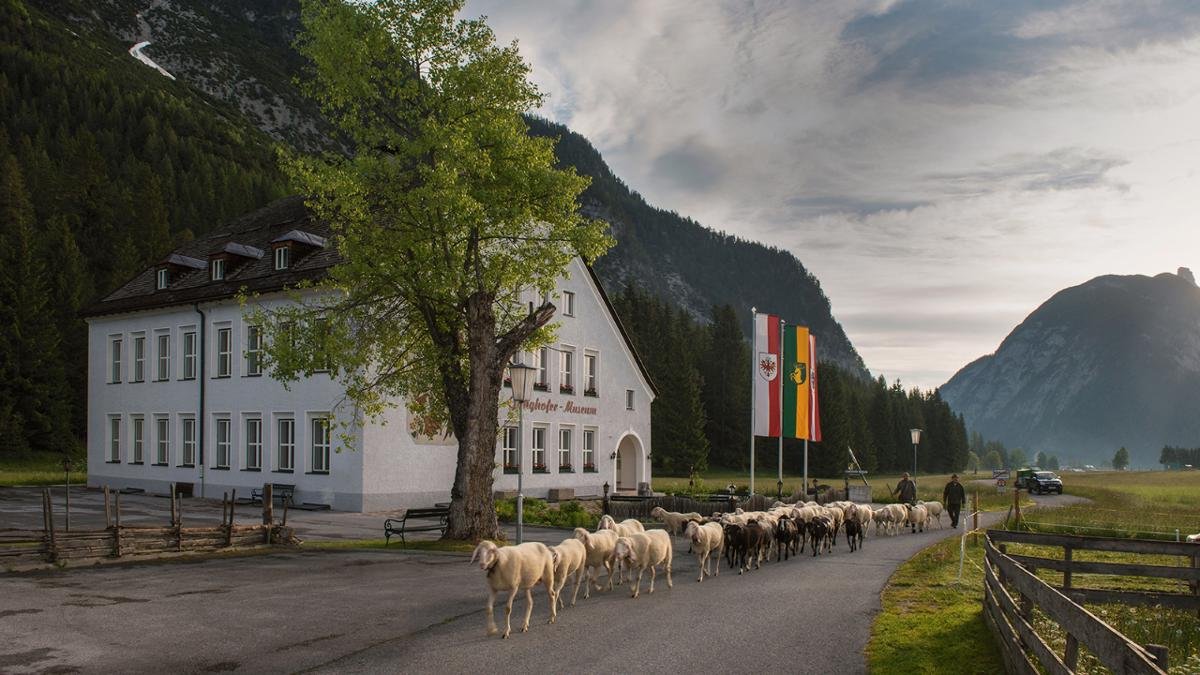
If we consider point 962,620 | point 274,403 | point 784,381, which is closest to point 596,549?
point 962,620

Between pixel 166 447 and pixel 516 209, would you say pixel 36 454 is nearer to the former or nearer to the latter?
pixel 166 447

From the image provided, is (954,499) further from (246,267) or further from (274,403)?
(246,267)

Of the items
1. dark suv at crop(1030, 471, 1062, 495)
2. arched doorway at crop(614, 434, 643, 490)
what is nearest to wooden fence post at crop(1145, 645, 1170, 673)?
arched doorway at crop(614, 434, 643, 490)

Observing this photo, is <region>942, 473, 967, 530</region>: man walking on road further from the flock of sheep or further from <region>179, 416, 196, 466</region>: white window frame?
<region>179, 416, 196, 466</region>: white window frame

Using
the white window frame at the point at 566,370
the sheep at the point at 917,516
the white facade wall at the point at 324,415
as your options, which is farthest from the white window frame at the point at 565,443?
the sheep at the point at 917,516

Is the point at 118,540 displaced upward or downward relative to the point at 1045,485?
upward

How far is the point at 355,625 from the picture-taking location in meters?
13.8

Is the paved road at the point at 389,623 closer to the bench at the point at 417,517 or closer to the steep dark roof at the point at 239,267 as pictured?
the bench at the point at 417,517

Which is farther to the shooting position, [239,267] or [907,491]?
[239,267]

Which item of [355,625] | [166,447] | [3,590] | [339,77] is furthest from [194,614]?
[166,447]

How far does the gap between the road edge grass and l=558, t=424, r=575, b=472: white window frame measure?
26.3 meters

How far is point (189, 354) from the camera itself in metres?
42.9

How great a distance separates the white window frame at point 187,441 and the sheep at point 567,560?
102 feet

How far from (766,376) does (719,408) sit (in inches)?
3111
